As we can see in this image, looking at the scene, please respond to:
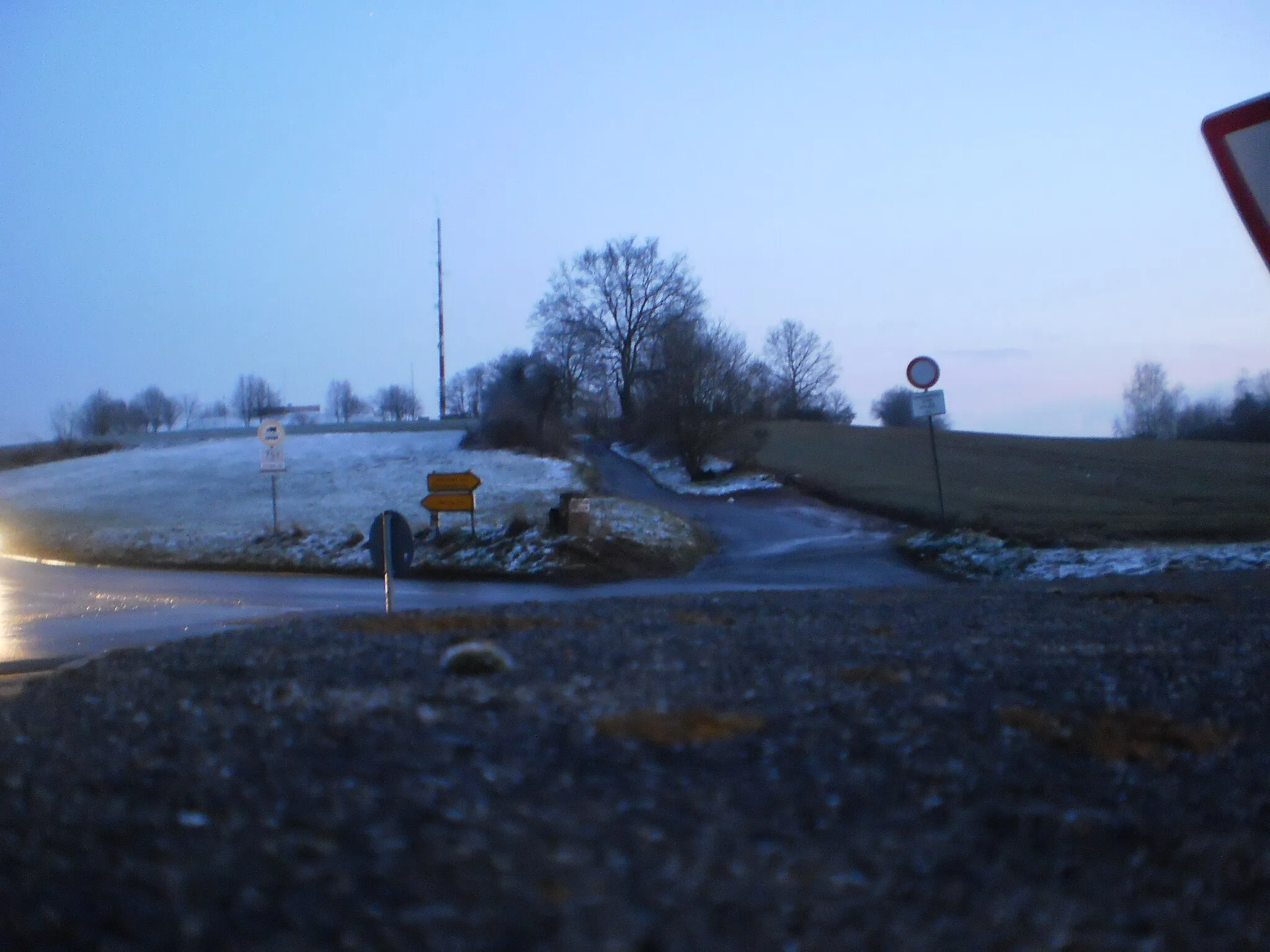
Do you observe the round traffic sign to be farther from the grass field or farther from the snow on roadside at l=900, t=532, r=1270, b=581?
the grass field

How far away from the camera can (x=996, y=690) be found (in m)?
6.39

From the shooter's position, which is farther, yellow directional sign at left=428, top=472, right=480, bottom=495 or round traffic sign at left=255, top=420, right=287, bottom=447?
round traffic sign at left=255, top=420, right=287, bottom=447

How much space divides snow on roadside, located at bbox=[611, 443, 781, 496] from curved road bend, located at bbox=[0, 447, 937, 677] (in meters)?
8.48

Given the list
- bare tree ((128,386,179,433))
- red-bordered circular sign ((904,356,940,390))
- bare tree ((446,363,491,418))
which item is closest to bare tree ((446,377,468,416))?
bare tree ((446,363,491,418))

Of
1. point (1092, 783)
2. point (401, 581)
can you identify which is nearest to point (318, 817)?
point (1092, 783)

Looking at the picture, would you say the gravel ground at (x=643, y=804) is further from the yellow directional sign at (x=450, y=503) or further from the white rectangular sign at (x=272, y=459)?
the white rectangular sign at (x=272, y=459)

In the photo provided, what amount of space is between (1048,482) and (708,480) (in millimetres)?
12960

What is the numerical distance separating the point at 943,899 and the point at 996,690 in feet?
10.7

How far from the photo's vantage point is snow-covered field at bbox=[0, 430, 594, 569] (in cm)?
2736

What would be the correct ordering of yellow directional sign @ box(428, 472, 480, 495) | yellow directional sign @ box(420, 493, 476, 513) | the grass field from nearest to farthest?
yellow directional sign @ box(428, 472, 480, 495) → yellow directional sign @ box(420, 493, 476, 513) → the grass field

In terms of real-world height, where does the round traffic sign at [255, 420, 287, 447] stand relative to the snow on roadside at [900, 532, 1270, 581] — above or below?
above

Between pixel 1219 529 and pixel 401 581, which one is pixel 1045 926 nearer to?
pixel 401 581

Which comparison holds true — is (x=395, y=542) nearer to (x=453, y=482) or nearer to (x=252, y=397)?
(x=453, y=482)

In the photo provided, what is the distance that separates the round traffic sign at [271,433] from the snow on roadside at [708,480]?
18.2 m
